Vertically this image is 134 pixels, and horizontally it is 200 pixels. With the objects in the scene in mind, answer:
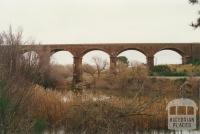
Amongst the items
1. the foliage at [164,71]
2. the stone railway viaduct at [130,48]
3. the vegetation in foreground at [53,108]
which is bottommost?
the vegetation in foreground at [53,108]

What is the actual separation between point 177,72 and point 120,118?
33693mm

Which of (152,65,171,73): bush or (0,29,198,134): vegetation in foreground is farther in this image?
(152,65,171,73): bush

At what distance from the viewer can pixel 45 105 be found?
13633 millimetres

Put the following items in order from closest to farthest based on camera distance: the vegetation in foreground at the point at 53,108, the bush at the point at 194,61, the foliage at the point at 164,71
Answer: the vegetation in foreground at the point at 53,108, the foliage at the point at 164,71, the bush at the point at 194,61

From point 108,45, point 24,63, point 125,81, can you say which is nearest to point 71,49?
point 108,45

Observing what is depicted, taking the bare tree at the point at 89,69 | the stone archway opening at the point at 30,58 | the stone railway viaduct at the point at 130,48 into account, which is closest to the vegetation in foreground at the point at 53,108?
the stone archway opening at the point at 30,58

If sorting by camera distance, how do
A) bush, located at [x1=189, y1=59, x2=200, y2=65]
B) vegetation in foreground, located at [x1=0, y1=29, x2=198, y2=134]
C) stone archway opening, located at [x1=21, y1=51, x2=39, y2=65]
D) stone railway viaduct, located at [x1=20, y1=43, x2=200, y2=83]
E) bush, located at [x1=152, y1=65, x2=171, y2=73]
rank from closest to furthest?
1. vegetation in foreground, located at [x1=0, y1=29, x2=198, y2=134]
2. stone archway opening, located at [x1=21, y1=51, x2=39, y2=65]
3. bush, located at [x1=152, y1=65, x2=171, y2=73]
4. bush, located at [x1=189, y1=59, x2=200, y2=65]
5. stone railway viaduct, located at [x1=20, y1=43, x2=200, y2=83]

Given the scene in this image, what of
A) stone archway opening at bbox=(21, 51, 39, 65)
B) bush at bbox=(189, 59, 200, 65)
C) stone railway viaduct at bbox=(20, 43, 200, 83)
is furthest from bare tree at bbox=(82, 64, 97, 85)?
stone archway opening at bbox=(21, 51, 39, 65)

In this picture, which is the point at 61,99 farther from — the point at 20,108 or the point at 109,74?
the point at 109,74

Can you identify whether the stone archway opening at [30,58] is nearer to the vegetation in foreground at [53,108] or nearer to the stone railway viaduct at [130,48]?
the vegetation in foreground at [53,108]

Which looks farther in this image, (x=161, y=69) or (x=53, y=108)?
(x=161, y=69)

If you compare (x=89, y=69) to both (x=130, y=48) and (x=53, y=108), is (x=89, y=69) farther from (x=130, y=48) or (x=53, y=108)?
(x=53, y=108)

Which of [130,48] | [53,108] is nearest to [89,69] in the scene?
[130,48]

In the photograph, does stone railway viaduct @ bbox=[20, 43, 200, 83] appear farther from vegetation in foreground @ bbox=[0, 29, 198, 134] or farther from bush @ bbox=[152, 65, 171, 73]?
vegetation in foreground @ bbox=[0, 29, 198, 134]
